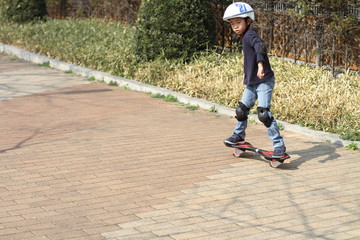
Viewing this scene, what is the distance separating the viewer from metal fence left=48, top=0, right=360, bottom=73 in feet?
34.4

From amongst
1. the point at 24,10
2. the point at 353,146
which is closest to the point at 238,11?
the point at 353,146

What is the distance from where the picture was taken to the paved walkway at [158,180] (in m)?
5.30

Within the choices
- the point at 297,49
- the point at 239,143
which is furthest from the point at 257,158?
the point at 297,49

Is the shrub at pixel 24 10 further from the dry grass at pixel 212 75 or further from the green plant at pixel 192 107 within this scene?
the green plant at pixel 192 107

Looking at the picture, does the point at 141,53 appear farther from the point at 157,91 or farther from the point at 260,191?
the point at 260,191

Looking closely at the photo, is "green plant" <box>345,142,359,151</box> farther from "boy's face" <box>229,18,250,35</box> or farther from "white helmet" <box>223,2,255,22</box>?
"white helmet" <box>223,2,255,22</box>

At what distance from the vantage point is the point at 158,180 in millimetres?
6520

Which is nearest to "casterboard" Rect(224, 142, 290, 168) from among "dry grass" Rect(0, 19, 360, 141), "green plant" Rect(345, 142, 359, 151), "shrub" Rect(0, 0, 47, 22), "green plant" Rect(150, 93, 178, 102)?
"green plant" Rect(345, 142, 359, 151)

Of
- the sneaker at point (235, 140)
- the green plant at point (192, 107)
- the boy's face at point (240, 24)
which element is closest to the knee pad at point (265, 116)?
the sneaker at point (235, 140)

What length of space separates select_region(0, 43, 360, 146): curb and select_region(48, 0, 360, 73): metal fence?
7.59 ft

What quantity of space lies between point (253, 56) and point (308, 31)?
4.59 meters

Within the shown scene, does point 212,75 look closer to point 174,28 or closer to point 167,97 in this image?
point 167,97

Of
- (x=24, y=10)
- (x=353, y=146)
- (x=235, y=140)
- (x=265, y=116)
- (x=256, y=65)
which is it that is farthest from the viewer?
(x=24, y=10)

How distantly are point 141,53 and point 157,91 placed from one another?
1.53 metres
